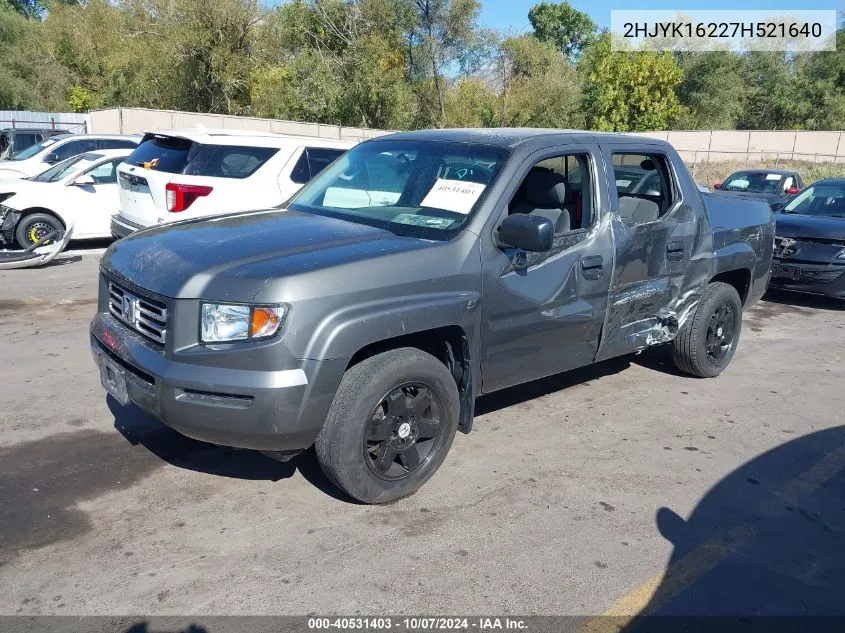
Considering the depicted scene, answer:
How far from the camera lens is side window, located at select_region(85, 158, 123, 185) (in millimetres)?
11297

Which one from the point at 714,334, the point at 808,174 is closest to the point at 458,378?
the point at 714,334

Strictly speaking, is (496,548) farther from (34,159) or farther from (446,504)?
(34,159)

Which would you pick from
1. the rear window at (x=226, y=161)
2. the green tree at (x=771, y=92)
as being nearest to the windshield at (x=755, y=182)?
the rear window at (x=226, y=161)

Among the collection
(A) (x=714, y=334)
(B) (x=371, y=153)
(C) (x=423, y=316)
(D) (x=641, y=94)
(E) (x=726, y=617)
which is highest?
(D) (x=641, y=94)

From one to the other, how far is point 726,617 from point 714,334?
3.45m

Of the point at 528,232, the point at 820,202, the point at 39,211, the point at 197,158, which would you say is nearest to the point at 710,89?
the point at 820,202

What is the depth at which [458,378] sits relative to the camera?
426cm

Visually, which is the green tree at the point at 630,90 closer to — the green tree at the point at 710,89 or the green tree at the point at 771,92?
the green tree at the point at 710,89

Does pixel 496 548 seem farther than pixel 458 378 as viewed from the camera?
No

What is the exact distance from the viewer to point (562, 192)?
496 centimetres

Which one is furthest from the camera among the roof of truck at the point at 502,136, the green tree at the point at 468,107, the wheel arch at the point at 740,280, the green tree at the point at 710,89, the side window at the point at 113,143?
the green tree at the point at 710,89

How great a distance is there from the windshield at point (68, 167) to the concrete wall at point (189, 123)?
16.4m

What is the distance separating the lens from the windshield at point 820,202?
33.9ft

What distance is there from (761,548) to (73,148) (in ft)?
48.7
